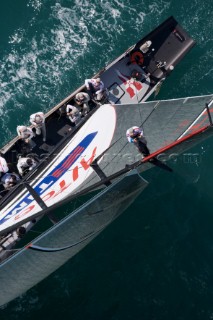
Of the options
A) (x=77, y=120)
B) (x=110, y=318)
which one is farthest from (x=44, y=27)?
(x=110, y=318)

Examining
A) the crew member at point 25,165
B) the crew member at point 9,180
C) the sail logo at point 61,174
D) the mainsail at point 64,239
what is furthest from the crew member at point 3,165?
the mainsail at point 64,239

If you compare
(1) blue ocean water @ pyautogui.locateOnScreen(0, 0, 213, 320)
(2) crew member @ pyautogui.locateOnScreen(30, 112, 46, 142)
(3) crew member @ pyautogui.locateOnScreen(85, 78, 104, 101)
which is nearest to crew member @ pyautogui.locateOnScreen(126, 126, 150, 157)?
(3) crew member @ pyautogui.locateOnScreen(85, 78, 104, 101)

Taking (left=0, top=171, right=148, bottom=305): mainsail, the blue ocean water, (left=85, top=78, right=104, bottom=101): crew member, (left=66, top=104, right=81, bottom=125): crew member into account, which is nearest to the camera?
(left=0, top=171, right=148, bottom=305): mainsail

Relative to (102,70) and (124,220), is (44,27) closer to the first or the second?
(102,70)

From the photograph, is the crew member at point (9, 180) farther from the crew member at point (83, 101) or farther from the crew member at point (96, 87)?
the crew member at point (96, 87)

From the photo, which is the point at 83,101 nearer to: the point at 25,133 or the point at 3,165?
the point at 25,133

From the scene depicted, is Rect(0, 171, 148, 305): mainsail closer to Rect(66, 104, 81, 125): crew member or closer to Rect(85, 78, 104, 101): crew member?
Rect(66, 104, 81, 125): crew member
